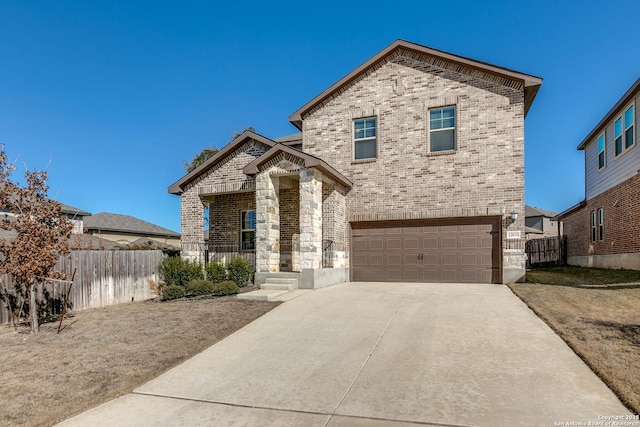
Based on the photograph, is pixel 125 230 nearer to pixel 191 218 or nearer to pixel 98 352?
pixel 191 218

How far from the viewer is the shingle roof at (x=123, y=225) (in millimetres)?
31984

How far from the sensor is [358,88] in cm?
1461

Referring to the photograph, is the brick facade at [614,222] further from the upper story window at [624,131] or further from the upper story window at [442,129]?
the upper story window at [442,129]

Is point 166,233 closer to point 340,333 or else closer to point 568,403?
point 340,333

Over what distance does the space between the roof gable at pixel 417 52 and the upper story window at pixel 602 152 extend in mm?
6473

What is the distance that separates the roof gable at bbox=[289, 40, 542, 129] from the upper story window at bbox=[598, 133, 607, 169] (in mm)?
6473

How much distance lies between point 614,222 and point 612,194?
1247 millimetres

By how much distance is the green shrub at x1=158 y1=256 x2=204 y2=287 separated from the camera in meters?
11.9

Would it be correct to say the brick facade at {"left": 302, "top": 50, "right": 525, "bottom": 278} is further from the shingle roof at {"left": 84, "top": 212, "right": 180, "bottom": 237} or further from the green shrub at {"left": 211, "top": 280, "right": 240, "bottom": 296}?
the shingle roof at {"left": 84, "top": 212, "right": 180, "bottom": 237}

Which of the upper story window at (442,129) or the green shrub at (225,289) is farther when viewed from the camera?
the upper story window at (442,129)

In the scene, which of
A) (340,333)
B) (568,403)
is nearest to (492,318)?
(340,333)

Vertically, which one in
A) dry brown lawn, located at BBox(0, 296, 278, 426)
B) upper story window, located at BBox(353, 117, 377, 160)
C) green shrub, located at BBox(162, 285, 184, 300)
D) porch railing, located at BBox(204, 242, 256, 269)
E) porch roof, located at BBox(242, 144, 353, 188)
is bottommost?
dry brown lawn, located at BBox(0, 296, 278, 426)

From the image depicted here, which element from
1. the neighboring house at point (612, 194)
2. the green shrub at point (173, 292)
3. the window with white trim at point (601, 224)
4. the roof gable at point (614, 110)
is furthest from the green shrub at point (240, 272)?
the window with white trim at point (601, 224)

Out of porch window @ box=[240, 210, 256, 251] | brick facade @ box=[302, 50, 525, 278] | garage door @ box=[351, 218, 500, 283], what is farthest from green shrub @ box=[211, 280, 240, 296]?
brick facade @ box=[302, 50, 525, 278]
